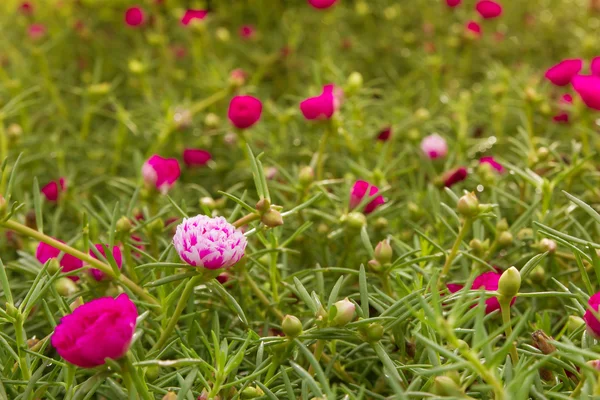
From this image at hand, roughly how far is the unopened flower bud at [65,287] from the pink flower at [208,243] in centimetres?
34

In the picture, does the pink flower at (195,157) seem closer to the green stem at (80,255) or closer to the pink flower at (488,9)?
the green stem at (80,255)

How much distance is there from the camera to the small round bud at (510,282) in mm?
780

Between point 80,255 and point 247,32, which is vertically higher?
point 80,255

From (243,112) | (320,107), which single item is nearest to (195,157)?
(243,112)

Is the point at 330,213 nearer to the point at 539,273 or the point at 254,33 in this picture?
the point at 539,273

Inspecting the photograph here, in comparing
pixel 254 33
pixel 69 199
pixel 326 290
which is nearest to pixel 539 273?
pixel 326 290

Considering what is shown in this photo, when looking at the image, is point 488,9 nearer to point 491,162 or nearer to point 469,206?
point 491,162

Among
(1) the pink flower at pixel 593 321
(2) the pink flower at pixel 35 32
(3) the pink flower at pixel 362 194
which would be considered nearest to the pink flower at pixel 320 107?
(3) the pink flower at pixel 362 194

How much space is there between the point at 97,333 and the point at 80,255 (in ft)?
0.82

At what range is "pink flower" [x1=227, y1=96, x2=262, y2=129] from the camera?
1.37 metres

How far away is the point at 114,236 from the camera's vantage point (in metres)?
1.03

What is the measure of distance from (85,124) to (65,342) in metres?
1.18

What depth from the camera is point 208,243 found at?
2.60ft

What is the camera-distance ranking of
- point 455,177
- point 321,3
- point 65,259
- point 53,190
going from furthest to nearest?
point 321,3, point 53,190, point 455,177, point 65,259
